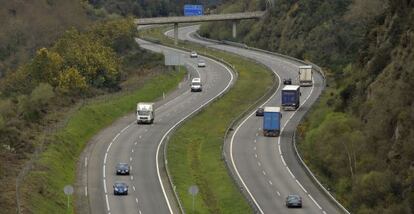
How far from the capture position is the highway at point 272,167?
74.1 m

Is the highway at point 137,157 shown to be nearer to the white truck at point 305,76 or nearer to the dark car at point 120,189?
the dark car at point 120,189

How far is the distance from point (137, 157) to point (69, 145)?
7.14m

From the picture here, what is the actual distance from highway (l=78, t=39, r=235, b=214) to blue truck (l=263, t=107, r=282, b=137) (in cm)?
1133

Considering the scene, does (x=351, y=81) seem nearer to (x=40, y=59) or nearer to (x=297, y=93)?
(x=297, y=93)

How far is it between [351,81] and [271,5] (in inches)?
3706

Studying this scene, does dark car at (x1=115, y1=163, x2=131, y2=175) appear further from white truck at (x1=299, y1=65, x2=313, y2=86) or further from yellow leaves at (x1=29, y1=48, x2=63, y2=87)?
white truck at (x1=299, y1=65, x2=313, y2=86)

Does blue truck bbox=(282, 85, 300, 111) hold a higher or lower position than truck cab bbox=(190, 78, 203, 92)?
higher

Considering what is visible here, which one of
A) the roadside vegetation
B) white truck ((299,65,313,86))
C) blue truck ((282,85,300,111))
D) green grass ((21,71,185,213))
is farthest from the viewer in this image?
white truck ((299,65,313,86))

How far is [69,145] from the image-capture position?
9088 centimetres

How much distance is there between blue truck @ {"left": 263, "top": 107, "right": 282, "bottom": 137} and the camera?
9898cm

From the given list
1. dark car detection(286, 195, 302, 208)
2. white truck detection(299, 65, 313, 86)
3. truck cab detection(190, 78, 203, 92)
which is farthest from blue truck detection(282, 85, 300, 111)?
dark car detection(286, 195, 302, 208)

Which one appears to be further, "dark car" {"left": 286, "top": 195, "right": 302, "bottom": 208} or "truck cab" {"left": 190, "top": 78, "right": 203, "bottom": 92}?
"truck cab" {"left": 190, "top": 78, "right": 203, "bottom": 92}

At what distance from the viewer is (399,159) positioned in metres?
75.2

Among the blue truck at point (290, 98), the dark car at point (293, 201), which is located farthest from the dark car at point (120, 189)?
the blue truck at point (290, 98)
